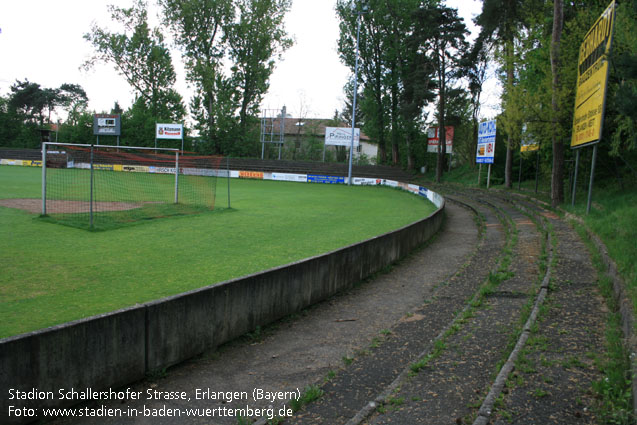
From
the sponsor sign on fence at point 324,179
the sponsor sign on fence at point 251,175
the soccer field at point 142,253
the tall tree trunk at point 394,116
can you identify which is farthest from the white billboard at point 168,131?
the soccer field at point 142,253

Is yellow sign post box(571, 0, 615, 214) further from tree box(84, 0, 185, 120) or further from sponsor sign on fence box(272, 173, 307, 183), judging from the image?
tree box(84, 0, 185, 120)

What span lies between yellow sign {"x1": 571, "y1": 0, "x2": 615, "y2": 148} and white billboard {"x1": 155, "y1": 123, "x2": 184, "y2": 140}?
44624 mm

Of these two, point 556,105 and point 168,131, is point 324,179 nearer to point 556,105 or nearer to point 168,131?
point 168,131

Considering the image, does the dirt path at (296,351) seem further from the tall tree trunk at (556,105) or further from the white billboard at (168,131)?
the white billboard at (168,131)

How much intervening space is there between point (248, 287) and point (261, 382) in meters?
1.57

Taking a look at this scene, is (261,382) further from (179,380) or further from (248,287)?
(248,287)

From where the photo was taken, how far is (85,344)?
4.42m

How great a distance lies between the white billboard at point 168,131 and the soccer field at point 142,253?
33.7 m

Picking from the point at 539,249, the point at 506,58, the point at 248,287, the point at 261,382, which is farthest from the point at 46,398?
the point at 506,58

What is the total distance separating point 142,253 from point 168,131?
4577 cm

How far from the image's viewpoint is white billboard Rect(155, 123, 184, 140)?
53134 millimetres

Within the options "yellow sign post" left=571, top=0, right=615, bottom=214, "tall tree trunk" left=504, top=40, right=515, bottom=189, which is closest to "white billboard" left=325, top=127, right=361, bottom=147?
"tall tree trunk" left=504, top=40, right=515, bottom=189

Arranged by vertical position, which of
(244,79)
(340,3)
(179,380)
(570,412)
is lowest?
(179,380)

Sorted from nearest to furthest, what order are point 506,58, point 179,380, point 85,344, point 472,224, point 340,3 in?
point 85,344
point 179,380
point 472,224
point 506,58
point 340,3
